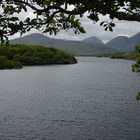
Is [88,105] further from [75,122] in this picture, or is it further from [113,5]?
[113,5]

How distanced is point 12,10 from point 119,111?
59862 mm

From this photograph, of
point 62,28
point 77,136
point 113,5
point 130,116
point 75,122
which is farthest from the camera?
point 130,116

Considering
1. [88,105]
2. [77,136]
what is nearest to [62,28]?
[77,136]

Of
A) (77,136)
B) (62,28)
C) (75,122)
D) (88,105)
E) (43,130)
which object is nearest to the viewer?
(62,28)

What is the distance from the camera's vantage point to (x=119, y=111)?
74000 millimetres

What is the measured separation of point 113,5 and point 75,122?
1946 inches

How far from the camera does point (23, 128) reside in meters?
55.6

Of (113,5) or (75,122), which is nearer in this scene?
(113,5)

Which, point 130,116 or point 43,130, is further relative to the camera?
point 130,116

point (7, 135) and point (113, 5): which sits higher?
point (113, 5)

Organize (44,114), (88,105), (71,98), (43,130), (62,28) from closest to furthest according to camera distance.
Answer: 1. (62,28)
2. (43,130)
3. (44,114)
4. (88,105)
5. (71,98)

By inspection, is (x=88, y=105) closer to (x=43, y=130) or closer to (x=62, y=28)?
(x=43, y=130)

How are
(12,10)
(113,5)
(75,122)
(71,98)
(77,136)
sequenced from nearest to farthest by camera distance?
1. (113,5)
2. (12,10)
3. (77,136)
4. (75,122)
5. (71,98)

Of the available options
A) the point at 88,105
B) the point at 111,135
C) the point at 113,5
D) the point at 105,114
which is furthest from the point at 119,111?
the point at 113,5
